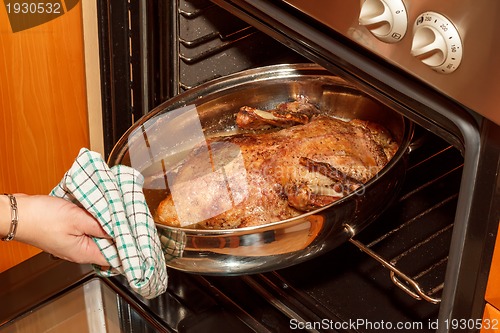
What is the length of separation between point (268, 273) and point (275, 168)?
0.95 feet

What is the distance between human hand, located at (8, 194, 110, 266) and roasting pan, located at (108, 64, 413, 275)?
10 centimetres

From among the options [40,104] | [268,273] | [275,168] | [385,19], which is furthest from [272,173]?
[40,104]

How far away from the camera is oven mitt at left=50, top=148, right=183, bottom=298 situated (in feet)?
3.24

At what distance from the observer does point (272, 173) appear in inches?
45.2

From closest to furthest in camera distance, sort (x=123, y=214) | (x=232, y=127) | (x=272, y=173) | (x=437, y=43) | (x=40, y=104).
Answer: (x=437, y=43), (x=123, y=214), (x=272, y=173), (x=232, y=127), (x=40, y=104)

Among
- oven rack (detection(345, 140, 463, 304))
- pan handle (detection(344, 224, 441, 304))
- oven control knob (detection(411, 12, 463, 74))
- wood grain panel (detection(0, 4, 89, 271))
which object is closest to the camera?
oven control knob (detection(411, 12, 463, 74))

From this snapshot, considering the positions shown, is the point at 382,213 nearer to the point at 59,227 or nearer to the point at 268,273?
the point at 268,273

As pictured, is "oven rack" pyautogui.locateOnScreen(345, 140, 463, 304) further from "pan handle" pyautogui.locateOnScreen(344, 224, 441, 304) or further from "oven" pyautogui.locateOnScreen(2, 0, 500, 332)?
"pan handle" pyautogui.locateOnScreen(344, 224, 441, 304)

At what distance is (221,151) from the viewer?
46.8 inches

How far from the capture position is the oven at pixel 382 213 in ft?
2.61

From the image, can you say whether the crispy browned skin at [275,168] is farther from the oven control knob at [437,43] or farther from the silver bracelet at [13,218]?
the oven control knob at [437,43]

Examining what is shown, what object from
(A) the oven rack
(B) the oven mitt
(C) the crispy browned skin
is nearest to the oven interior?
(A) the oven rack

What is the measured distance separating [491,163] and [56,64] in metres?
→ 0.96

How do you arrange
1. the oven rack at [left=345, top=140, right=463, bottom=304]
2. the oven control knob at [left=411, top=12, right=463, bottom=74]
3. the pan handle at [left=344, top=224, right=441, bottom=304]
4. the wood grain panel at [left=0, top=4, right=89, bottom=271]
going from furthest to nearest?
the wood grain panel at [left=0, top=4, right=89, bottom=271], the oven rack at [left=345, top=140, right=463, bottom=304], the pan handle at [left=344, top=224, right=441, bottom=304], the oven control knob at [left=411, top=12, right=463, bottom=74]
